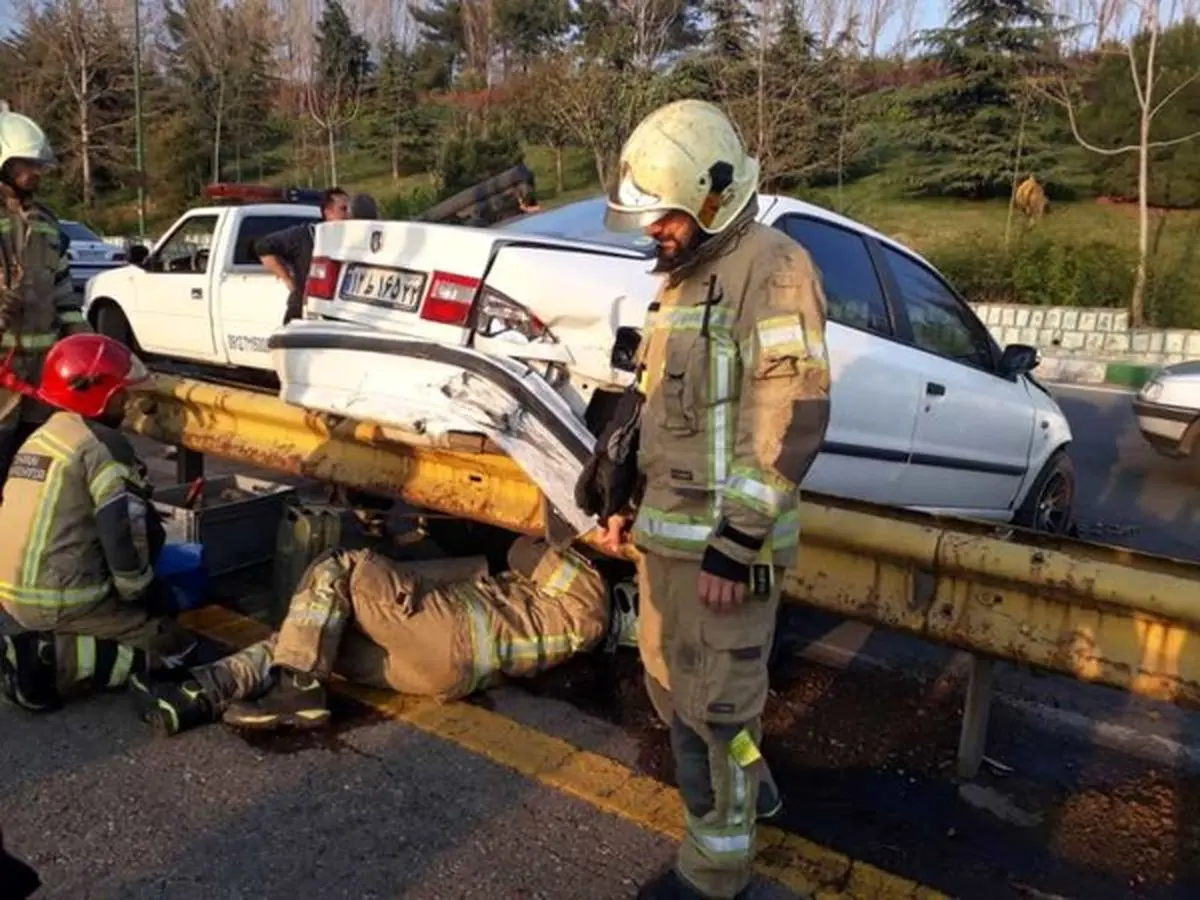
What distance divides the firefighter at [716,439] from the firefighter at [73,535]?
6.25ft

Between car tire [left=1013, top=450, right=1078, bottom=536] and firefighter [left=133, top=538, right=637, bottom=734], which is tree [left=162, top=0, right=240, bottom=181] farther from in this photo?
firefighter [left=133, top=538, right=637, bottom=734]

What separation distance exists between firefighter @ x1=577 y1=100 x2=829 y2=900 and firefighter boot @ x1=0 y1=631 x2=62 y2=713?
7.04ft

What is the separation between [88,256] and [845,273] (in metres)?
14.0

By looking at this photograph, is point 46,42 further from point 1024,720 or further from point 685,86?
point 1024,720

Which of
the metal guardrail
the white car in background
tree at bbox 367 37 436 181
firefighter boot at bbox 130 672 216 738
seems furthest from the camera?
tree at bbox 367 37 436 181

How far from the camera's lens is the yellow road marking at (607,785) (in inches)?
116

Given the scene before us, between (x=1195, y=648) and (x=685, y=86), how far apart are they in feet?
77.8

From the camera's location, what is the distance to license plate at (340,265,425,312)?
13.3ft

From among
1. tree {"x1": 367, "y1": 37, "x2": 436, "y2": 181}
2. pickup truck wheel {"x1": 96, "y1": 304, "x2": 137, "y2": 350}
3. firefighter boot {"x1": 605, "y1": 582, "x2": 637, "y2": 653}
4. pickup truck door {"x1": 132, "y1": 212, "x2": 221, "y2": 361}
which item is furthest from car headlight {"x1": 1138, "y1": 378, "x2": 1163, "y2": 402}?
tree {"x1": 367, "y1": 37, "x2": 436, "y2": 181}

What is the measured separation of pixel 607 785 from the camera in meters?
3.39

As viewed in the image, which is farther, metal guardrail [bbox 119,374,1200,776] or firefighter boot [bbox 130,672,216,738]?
firefighter boot [bbox 130,672,216,738]

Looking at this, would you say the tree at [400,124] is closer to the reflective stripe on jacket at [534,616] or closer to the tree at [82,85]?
the tree at [82,85]

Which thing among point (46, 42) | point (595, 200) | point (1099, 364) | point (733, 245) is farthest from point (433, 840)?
point (46, 42)

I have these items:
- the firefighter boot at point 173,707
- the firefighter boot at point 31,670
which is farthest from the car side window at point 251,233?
the firefighter boot at point 173,707
